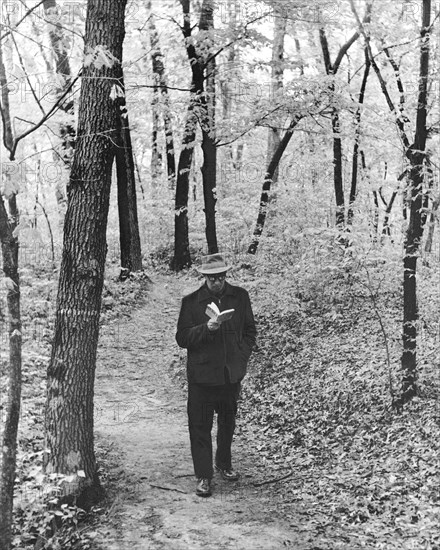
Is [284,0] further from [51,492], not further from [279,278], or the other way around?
[51,492]

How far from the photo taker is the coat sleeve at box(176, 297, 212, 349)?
19.3ft

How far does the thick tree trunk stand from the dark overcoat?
0.96m

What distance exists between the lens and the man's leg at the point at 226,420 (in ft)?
20.2

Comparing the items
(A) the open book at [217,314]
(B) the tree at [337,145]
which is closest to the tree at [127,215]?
(B) the tree at [337,145]

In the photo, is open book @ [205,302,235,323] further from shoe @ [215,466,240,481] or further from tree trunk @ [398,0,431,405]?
tree trunk @ [398,0,431,405]

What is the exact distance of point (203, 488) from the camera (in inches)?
232

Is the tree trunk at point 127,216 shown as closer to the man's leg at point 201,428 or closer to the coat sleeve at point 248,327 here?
the coat sleeve at point 248,327

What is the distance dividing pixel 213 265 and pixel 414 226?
8.75 feet

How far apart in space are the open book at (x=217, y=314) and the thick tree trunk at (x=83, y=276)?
1.12m

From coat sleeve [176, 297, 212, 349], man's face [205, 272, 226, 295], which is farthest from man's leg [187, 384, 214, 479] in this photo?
man's face [205, 272, 226, 295]

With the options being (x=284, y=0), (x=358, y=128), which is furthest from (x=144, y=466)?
(x=358, y=128)

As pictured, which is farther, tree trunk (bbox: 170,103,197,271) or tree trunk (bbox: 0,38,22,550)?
tree trunk (bbox: 170,103,197,271)

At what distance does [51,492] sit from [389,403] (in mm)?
4175

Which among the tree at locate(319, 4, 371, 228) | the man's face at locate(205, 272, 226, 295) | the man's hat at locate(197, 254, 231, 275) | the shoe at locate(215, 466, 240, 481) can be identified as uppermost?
the tree at locate(319, 4, 371, 228)
